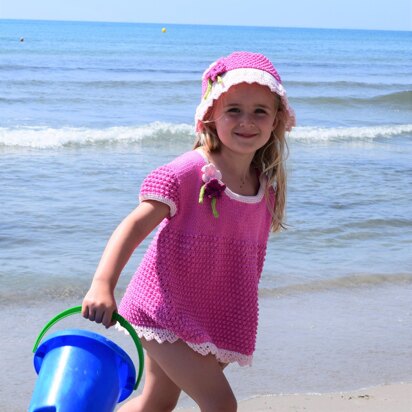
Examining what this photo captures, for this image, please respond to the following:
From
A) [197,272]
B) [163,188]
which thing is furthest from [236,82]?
[197,272]

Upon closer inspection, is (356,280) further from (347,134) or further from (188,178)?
(347,134)

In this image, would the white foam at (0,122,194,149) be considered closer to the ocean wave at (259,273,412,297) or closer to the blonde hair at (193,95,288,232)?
the ocean wave at (259,273,412,297)

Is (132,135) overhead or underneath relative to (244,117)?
underneath

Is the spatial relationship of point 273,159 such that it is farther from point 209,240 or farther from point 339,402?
point 339,402

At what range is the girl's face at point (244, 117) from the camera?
251 cm

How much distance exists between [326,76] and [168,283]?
74.6 feet

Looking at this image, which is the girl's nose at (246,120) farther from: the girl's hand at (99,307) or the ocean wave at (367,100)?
A: the ocean wave at (367,100)

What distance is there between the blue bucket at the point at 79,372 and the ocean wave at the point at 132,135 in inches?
291

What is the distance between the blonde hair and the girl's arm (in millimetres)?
357

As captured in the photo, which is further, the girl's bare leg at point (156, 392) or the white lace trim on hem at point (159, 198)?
the girl's bare leg at point (156, 392)

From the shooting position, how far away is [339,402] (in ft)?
11.0

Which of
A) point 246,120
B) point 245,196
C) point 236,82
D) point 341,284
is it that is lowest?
point 341,284

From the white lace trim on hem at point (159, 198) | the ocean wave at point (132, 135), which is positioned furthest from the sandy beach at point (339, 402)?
the ocean wave at point (132, 135)

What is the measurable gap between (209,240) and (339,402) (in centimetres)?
122
